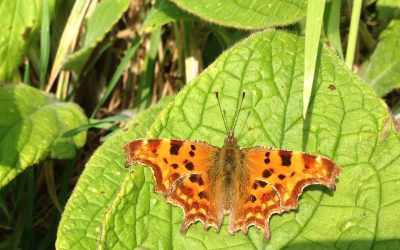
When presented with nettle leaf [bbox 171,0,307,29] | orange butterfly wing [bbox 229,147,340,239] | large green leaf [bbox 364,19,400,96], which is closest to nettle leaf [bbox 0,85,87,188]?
nettle leaf [bbox 171,0,307,29]

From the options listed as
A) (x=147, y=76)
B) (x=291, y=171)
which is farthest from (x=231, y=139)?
(x=147, y=76)

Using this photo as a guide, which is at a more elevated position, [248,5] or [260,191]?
[248,5]

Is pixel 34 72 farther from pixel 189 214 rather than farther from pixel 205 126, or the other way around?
pixel 189 214

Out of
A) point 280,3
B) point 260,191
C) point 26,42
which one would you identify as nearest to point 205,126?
point 260,191

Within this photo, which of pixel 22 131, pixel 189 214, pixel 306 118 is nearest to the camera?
pixel 189 214

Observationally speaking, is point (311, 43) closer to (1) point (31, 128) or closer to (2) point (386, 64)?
(2) point (386, 64)

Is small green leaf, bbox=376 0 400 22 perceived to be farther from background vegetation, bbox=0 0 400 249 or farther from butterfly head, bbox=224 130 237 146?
butterfly head, bbox=224 130 237 146

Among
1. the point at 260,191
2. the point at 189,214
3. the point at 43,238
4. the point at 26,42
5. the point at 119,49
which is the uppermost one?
the point at 119,49

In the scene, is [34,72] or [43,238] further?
[34,72]
